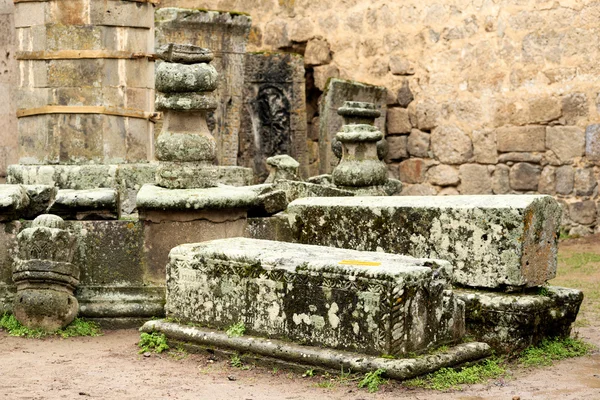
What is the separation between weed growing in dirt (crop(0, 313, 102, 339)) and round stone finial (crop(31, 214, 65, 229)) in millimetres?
535

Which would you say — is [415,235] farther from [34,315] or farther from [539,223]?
[34,315]

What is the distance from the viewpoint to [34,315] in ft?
18.5

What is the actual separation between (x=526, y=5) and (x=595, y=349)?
21.2 ft

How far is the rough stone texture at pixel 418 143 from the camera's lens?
12258 millimetres

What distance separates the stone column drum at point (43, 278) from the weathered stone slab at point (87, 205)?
396mm

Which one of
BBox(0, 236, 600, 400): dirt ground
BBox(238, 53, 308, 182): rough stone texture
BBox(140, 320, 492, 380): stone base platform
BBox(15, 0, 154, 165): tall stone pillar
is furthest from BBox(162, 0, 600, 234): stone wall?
BBox(140, 320, 492, 380): stone base platform

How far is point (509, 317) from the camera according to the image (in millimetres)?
5188

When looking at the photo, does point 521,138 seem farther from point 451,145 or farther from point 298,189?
point 298,189

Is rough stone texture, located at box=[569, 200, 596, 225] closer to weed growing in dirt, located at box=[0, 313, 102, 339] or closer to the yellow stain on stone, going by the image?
weed growing in dirt, located at box=[0, 313, 102, 339]

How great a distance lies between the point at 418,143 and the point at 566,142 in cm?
198

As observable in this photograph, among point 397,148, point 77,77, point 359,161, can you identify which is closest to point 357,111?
point 359,161

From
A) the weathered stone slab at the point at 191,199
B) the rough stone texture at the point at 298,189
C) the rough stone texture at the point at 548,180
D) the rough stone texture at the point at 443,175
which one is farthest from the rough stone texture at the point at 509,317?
the rough stone texture at the point at 443,175

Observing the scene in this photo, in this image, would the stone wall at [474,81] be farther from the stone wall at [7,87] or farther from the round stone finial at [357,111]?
the stone wall at [7,87]

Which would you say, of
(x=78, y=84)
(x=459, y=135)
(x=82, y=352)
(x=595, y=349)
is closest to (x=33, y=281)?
(x=82, y=352)
